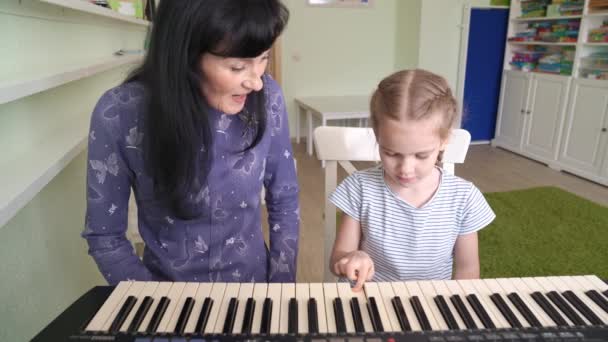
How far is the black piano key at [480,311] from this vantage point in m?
0.61

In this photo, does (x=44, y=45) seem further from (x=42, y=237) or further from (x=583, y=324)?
(x=583, y=324)

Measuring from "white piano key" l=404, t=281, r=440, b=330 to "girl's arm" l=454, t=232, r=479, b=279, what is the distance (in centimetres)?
39

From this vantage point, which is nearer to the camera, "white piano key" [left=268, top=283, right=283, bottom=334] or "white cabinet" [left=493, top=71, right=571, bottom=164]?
"white piano key" [left=268, top=283, right=283, bottom=334]

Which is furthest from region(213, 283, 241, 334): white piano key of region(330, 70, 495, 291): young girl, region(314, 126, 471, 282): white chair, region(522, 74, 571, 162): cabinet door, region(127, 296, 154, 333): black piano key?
region(522, 74, 571, 162): cabinet door

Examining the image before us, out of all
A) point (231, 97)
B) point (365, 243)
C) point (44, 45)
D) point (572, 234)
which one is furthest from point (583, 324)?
point (572, 234)

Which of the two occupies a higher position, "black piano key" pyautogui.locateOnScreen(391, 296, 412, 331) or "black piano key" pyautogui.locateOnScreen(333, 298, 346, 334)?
"black piano key" pyautogui.locateOnScreen(333, 298, 346, 334)

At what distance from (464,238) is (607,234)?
7.29 feet

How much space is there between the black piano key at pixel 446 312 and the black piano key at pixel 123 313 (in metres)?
0.48

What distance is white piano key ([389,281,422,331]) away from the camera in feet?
2.01

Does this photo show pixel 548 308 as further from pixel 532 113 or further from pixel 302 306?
pixel 532 113

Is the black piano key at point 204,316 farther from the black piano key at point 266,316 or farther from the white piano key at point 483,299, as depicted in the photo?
the white piano key at point 483,299

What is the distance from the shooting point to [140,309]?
2.06ft

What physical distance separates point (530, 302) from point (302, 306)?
36cm

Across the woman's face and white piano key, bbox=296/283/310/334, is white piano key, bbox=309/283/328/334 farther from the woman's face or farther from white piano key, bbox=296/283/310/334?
the woman's face
